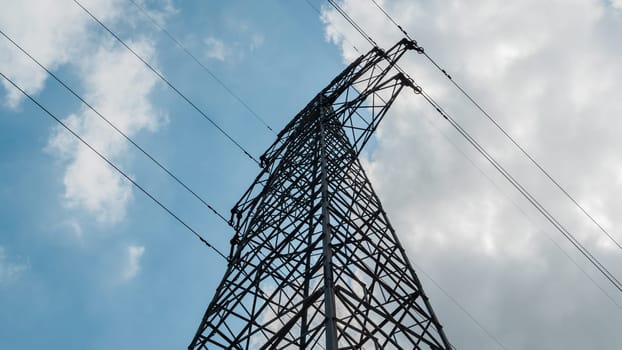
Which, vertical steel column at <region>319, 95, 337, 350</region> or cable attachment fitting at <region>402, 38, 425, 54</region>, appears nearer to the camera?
vertical steel column at <region>319, 95, 337, 350</region>

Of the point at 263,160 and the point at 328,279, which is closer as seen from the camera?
the point at 328,279

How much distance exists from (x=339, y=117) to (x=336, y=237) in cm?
641

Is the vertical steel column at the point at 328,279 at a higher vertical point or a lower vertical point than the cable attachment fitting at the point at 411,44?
lower

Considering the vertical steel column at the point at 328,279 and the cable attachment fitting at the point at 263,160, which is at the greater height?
the cable attachment fitting at the point at 263,160

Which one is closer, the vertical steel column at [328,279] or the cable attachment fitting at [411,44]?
the vertical steel column at [328,279]

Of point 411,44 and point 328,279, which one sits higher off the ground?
point 411,44

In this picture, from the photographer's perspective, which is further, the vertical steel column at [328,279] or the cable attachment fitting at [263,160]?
the cable attachment fitting at [263,160]

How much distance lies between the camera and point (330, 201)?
298 inches

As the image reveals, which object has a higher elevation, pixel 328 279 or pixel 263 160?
pixel 263 160

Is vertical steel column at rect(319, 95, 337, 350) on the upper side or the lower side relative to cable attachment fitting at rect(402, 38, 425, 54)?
lower

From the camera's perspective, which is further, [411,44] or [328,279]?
[411,44]

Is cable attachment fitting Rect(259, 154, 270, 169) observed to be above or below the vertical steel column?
above

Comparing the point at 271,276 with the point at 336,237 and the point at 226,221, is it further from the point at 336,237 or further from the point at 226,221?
the point at 226,221

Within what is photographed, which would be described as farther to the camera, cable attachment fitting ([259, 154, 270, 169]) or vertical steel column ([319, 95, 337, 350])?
cable attachment fitting ([259, 154, 270, 169])
